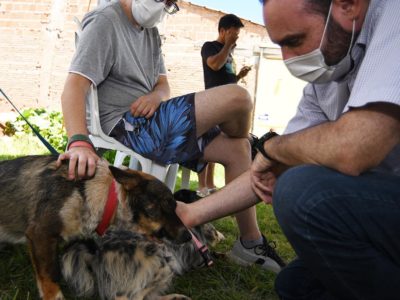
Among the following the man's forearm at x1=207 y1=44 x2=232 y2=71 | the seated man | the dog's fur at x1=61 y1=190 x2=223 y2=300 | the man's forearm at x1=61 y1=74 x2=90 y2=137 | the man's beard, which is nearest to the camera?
the man's beard

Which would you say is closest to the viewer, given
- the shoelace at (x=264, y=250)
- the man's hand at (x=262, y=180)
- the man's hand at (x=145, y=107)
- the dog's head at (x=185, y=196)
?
the man's hand at (x=262, y=180)

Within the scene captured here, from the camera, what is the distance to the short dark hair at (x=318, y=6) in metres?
1.63

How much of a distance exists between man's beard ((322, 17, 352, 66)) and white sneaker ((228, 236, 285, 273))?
68.9 inches

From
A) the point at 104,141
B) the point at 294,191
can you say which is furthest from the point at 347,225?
the point at 104,141

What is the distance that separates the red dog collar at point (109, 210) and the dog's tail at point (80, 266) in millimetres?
93

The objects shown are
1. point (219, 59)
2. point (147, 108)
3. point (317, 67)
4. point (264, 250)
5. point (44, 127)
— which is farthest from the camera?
point (44, 127)

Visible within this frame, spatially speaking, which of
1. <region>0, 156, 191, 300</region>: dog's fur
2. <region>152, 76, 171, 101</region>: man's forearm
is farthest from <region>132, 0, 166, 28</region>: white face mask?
<region>0, 156, 191, 300</region>: dog's fur

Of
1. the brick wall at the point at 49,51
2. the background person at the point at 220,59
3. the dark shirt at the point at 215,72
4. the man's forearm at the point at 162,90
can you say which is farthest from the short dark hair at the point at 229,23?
the brick wall at the point at 49,51

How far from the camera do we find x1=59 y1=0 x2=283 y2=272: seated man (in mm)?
2881

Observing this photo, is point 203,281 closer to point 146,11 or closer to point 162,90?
point 162,90

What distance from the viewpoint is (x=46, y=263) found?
234 cm

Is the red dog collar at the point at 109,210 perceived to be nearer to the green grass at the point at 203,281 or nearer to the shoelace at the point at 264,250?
the green grass at the point at 203,281

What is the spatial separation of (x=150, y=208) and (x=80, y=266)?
51cm

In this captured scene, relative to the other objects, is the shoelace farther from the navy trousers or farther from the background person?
the background person
